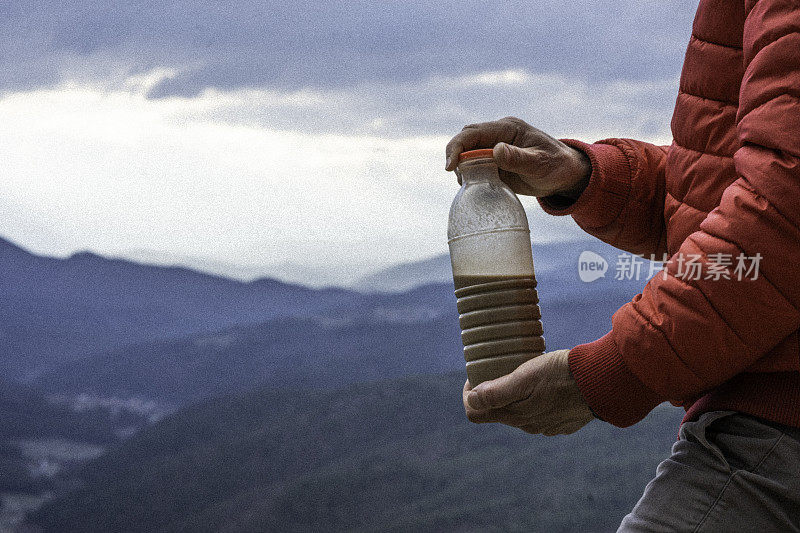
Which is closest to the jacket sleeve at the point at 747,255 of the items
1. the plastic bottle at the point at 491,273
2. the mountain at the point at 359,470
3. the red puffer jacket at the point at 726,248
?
the red puffer jacket at the point at 726,248

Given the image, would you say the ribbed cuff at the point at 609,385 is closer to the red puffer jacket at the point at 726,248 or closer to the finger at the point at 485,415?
the red puffer jacket at the point at 726,248

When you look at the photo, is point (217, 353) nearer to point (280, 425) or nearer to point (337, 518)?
point (280, 425)

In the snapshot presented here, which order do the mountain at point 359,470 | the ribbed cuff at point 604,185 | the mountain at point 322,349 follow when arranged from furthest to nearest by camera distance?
the mountain at point 322,349, the mountain at point 359,470, the ribbed cuff at point 604,185

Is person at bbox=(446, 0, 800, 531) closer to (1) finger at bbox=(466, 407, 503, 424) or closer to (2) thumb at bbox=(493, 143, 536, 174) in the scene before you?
(1) finger at bbox=(466, 407, 503, 424)

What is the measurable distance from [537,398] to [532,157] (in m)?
0.36

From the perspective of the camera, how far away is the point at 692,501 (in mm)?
798

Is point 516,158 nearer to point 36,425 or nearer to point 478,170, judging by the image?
point 478,170

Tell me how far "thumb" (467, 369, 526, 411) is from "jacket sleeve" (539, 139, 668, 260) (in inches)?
14.4

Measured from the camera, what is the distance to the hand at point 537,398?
0.85m

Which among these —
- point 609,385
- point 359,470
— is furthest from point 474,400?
point 359,470

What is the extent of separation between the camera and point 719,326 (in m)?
0.74

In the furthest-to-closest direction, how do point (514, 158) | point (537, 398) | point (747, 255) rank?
point (514, 158)
point (537, 398)
point (747, 255)

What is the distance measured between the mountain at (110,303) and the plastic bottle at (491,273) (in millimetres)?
4506

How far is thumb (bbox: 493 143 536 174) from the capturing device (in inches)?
40.9
